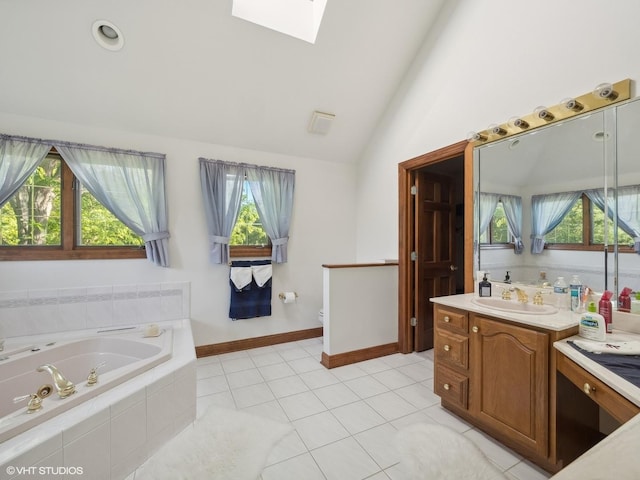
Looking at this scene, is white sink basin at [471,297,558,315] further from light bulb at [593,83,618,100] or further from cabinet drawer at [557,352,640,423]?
light bulb at [593,83,618,100]

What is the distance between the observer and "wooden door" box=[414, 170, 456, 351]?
295 cm

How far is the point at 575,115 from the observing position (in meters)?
1.68

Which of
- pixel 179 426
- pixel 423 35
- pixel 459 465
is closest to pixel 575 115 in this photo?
pixel 423 35

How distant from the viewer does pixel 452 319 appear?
1.89 meters

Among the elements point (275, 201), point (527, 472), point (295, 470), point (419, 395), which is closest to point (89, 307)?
point (275, 201)

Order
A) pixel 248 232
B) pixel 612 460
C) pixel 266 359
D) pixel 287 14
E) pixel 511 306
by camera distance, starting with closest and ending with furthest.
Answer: pixel 612 460, pixel 511 306, pixel 287 14, pixel 266 359, pixel 248 232

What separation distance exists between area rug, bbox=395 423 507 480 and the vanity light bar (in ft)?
6.80

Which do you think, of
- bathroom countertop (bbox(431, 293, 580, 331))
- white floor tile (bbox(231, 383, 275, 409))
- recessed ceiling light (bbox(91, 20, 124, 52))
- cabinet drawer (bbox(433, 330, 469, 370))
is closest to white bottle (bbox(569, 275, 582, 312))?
bathroom countertop (bbox(431, 293, 580, 331))

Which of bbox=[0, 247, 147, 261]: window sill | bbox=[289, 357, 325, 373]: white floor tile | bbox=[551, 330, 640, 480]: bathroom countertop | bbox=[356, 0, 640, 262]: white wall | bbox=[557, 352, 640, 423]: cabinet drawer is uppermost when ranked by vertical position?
bbox=[356, 0, 640, 262]: white wall

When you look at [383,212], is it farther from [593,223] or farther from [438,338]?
[593,223]

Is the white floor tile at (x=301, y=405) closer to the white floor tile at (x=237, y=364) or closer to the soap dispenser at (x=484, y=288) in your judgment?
the white floor tile at (x=237, y=364)

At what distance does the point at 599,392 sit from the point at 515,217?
49.8 inches

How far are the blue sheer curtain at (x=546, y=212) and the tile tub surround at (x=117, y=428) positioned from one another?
8.28 ft

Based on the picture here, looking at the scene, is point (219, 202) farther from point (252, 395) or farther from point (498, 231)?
point (498, 231)
